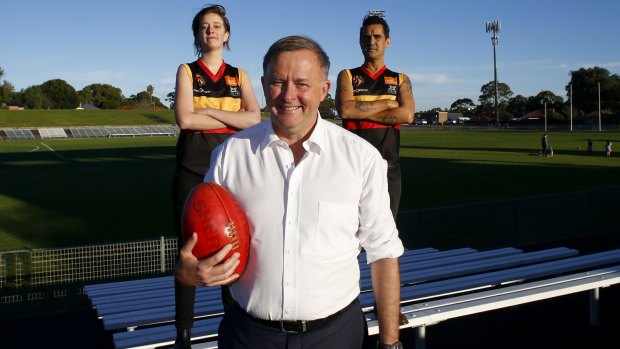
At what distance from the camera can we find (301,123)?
2758 mm

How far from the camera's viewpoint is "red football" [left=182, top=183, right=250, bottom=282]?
2.68 meters

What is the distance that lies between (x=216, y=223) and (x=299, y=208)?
352 mm

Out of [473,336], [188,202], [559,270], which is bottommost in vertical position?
[473,336]

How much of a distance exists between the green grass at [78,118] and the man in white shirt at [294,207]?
10220 cm

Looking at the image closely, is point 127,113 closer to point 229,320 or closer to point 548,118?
point 548,118

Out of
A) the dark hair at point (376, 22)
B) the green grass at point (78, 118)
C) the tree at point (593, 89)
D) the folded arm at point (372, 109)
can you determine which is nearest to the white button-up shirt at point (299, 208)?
the folded arm at point (372, 109)

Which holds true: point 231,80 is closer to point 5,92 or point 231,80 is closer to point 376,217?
point 376,217

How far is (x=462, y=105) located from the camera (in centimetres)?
17688

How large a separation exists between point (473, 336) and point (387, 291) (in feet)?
14.3

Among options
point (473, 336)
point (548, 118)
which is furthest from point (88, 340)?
point (548, 118)

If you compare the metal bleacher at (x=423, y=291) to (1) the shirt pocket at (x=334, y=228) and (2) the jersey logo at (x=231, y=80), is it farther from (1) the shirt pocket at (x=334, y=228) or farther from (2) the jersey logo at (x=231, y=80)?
(1) the shirt pocket at (x=334, y=228)

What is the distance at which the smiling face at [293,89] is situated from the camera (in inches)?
106

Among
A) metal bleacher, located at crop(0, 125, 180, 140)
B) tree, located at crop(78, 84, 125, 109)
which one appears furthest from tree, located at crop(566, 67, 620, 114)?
tree, located at crop(78, 84, 125, 109)

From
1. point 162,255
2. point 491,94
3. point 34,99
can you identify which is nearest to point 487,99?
point 491,94
